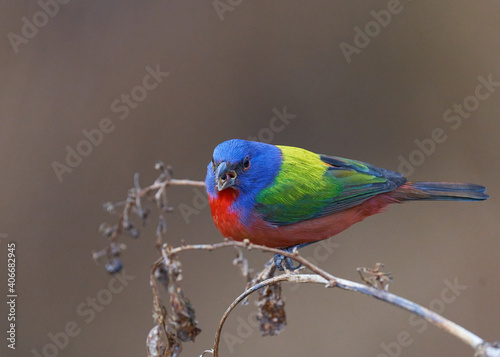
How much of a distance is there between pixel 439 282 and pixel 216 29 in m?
4.38

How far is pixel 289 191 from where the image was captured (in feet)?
12.6

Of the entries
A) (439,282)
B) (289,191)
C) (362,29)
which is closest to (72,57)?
(362,29)

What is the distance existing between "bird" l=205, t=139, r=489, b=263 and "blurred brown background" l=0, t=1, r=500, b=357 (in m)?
2.72
